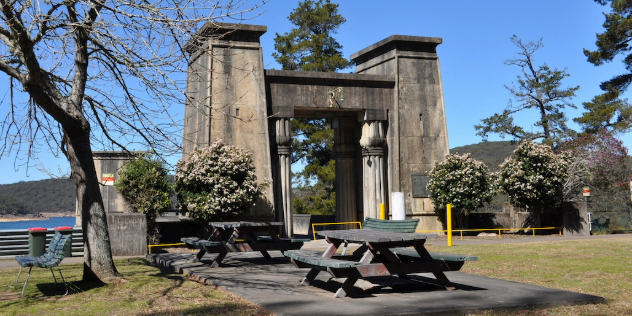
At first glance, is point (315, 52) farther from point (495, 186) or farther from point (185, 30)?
point (185, 30)

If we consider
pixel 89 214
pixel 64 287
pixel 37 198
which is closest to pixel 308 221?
pixel 89 214

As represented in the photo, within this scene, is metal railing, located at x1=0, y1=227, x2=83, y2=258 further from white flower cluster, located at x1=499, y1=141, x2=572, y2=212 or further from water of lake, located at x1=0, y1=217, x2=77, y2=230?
water of lake, located at x1=0, y1=217, x2=77, y2=230

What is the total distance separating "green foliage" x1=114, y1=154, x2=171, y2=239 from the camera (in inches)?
735

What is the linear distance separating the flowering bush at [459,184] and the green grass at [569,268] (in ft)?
15.6

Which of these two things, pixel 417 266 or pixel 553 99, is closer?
pixel 417 266

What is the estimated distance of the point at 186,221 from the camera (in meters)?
20.0

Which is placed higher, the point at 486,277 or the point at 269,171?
the point at 269,171

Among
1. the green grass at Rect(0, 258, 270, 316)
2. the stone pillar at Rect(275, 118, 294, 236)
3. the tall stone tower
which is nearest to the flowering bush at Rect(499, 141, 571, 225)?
the stone pillar at Rect(275, 118, 294, 236)

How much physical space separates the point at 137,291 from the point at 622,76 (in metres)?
32.8

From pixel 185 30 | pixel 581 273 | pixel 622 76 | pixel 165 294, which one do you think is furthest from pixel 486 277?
pixel 622 76

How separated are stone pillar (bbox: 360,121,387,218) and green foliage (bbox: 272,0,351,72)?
55.8 feet

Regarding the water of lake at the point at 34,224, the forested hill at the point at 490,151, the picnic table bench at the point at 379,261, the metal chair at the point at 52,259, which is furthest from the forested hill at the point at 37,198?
the picnic table bench at the point at 379,261

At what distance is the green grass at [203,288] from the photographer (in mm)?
7500

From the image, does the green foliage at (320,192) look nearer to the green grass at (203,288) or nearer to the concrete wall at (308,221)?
the concrete wall at (308,221)
